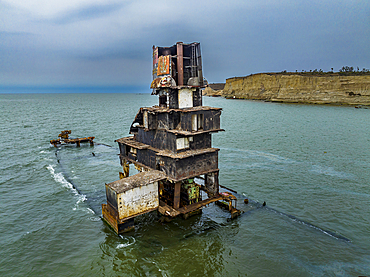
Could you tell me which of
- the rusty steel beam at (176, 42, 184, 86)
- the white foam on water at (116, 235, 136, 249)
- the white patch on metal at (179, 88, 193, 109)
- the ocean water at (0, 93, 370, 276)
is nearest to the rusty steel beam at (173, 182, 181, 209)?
the ocean water at (0, 93, 370, 276)

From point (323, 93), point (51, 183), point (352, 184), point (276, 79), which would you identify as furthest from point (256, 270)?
point (276, 79)

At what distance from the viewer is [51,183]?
80.5 ft

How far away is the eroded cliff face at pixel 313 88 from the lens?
83.6 m

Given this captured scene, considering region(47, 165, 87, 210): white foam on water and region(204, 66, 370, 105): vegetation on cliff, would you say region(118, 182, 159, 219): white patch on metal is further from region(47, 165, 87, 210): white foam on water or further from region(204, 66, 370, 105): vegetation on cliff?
region(204, 66, 370, 105): vegetation on cliff

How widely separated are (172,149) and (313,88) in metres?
94.0

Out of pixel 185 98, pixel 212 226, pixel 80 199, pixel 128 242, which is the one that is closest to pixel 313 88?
pixel 185 98

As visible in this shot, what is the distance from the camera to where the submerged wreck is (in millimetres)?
14742

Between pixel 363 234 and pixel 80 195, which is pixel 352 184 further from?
pixel 80 195

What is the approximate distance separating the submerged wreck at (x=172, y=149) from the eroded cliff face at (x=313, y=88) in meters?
89.3

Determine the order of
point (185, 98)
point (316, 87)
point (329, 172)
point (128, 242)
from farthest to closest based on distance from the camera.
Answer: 1. point (316, 87)
2. point (329, 172)
3. point (185, 98)
4. point (128, 242)

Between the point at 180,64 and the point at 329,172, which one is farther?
the point at 329,172

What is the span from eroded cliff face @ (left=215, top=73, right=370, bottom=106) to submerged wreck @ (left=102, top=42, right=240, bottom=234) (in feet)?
293

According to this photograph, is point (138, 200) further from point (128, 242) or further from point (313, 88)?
point (313, 88)

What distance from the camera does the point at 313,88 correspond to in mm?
92562
